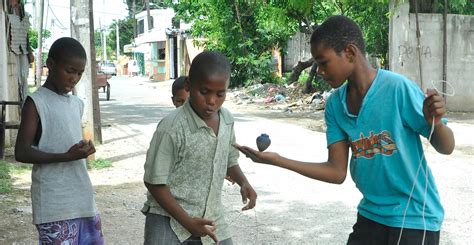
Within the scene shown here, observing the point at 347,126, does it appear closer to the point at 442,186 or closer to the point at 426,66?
the point at 442,186

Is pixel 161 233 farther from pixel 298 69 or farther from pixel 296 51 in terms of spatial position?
pixel 296 51

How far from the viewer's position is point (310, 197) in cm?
623

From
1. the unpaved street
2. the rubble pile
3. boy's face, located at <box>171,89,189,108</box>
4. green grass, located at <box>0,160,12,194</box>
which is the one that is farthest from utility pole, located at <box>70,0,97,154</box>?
the rubble pile

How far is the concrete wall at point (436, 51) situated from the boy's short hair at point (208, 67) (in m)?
12.3

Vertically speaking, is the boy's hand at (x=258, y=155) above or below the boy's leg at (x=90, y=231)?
above

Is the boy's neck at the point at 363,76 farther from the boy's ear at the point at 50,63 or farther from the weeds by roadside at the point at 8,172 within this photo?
the weeds by roadside at the point at 8,172

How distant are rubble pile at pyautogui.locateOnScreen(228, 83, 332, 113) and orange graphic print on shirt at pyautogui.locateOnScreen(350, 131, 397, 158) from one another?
14456 mm

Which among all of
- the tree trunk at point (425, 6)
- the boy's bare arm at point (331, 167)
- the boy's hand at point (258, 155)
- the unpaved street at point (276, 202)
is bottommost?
the unpaved street at point (276, 202)

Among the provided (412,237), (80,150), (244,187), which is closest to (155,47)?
(80,150)

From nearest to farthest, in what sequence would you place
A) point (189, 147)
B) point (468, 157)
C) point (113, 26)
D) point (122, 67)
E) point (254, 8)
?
1. point (189, 147)
2. point (468, 157)
3. point (254, 8)
4. point (122, 67)
5. point (113, 26)

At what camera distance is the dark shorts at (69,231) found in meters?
2.79

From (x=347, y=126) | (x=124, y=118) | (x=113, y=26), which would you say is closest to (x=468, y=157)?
(x=347, y=126)

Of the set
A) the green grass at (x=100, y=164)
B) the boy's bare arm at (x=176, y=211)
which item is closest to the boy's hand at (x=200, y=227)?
the boy's bare arm at (x=176, y=211)

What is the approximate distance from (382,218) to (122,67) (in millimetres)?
62786
